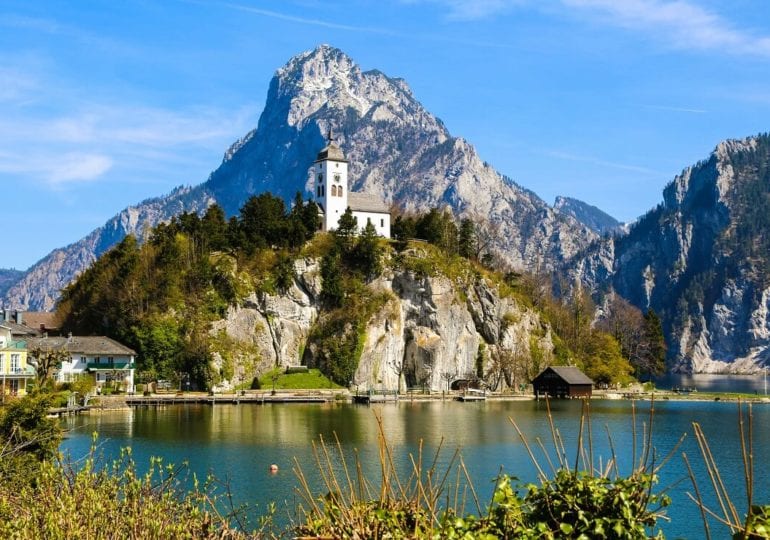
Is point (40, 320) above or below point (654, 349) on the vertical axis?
above

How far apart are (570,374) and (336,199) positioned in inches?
1563

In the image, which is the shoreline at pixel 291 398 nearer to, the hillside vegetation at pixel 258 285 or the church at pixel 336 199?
the hillside vegetation at pixel 258 285

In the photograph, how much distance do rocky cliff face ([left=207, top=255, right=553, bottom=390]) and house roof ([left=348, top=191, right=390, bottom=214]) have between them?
1236cm

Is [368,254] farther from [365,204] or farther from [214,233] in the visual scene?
[214,233]

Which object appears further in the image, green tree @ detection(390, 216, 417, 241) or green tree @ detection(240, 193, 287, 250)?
green tree @ detection(390, 216, 417, 241)

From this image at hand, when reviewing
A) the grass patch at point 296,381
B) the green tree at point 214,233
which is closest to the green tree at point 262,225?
the green tree at point 214,233

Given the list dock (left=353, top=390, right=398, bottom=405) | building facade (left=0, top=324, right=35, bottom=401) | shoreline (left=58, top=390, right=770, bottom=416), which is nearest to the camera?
building facade (left=0, top=324, right=35, bottom=401)

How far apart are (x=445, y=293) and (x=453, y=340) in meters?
6.34

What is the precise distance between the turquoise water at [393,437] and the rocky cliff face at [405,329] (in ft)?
47.9

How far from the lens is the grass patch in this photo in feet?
312

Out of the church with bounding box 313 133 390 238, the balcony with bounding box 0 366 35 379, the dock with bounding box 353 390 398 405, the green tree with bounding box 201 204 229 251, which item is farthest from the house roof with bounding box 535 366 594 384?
the balcony with bounding box 0 366 35 379

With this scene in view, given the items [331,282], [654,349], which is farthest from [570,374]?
[331,282]

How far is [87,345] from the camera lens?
3406 inches

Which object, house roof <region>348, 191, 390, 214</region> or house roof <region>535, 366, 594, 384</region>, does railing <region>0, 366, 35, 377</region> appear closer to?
house roof <region>348, 191, 390, 214</region>
